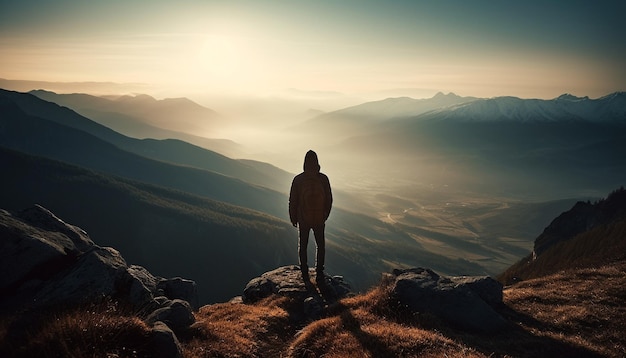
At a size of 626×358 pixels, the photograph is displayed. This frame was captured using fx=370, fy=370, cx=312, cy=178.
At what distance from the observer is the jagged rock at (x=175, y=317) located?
11.6m

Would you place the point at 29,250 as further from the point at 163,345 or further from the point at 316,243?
the point at 316,243

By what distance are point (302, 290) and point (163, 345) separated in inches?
Result: 429

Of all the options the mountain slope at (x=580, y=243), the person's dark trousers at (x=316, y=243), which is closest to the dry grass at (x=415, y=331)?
the person's dark trousers at (x=316, y=243)

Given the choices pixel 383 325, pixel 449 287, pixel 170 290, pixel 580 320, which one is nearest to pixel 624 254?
pixel 580 320

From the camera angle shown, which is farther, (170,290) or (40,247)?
(170,290)

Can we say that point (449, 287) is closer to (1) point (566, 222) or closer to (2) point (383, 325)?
(2) point (383, 325)

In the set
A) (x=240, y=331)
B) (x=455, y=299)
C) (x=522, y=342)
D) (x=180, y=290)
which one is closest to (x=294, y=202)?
(x=180, y=290)

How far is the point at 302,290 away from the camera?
1928 cm

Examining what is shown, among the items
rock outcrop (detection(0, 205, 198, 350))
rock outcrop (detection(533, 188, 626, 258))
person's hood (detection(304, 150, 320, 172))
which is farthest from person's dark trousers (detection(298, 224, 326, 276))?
rock outcrop (detection(533, 188, 626, 258))

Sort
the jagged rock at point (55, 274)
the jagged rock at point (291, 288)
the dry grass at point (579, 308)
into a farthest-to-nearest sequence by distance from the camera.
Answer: the jagged rock at point (291, 288) < the dry grass at point (579, 308) < the jagged rock at point (55, 274)

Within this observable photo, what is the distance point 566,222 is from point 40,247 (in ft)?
269

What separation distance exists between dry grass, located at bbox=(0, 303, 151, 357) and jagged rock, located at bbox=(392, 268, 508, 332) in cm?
948

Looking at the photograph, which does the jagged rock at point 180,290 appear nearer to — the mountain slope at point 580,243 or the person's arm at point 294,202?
the person's arm at point 294,202

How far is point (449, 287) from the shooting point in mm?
14664
